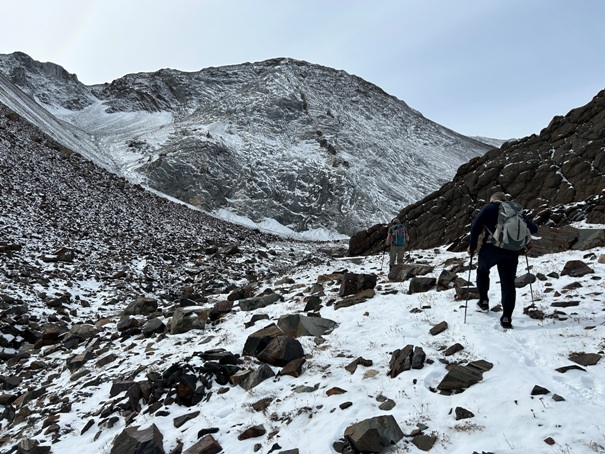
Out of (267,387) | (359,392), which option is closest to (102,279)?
(267,387)

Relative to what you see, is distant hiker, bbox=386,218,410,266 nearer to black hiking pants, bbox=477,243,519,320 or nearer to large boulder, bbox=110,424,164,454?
black hiking pants, bbox=477,243,519,320

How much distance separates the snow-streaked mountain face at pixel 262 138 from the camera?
2653 inches

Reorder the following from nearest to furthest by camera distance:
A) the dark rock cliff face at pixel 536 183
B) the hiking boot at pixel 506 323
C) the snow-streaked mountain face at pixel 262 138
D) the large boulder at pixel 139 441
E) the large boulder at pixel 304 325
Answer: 1. the large boulder at pixel 139 441
2. the hiking boot at pixel 506 323
3. the large boulder at pixel 304 325
4. the dark rock cliff face at pixel 536 183
5. the snow-streaked mountain face at pixel 262 138

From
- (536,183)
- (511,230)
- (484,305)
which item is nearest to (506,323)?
(484,305)

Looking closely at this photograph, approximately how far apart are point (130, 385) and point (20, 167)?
91.3ft

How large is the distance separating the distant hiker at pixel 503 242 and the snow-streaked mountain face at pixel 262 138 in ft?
179

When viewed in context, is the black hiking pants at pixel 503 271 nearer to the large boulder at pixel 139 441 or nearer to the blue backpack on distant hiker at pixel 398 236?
the large boulder at pixel 139 441

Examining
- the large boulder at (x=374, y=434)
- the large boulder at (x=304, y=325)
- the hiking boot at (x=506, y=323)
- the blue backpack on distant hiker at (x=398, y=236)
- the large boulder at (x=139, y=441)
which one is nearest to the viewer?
the large boulder at (x=374, y=434)

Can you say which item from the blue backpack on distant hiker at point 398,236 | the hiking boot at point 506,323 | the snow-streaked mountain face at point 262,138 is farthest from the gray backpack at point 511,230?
the snow-streaked mountain face at point 262,138

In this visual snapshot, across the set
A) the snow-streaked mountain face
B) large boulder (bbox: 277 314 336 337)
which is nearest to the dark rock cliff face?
large boulder (bbox: 277 314 336 337)

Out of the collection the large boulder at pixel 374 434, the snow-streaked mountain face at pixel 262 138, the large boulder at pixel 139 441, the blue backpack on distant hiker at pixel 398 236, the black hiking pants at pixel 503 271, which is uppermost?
the snow-streaked mountain face at pixel 262 138

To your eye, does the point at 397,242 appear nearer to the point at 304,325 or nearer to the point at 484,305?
the point at 484,305

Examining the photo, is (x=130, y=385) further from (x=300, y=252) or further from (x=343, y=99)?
(x=343, y=99)

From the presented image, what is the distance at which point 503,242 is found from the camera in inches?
284
